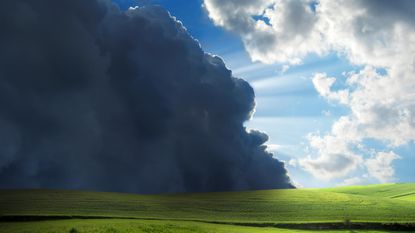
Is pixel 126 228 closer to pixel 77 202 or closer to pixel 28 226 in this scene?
pixel 28 226

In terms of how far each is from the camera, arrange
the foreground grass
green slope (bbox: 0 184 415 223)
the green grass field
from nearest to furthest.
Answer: the foreground grass < the green grass field < green slope (bbox: 0 184 415 223)

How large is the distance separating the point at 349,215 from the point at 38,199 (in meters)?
51.8

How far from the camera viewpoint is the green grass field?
2143 inches

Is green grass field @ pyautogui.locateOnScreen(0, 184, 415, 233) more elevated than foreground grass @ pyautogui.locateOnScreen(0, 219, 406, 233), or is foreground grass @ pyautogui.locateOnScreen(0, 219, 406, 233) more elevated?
green grass field @ pyautogui.locateOnScreen(0, 184, 415, 233)

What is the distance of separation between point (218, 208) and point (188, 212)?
734 cm

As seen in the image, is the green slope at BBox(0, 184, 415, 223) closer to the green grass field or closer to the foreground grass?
the green grass field

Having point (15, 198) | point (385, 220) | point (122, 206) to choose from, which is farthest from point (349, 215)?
point (15, 198)

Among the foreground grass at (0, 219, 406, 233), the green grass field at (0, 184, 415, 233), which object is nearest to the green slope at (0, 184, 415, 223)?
the green grass field at (0, 184, 415, 233)

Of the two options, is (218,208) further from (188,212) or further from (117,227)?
(117,227)

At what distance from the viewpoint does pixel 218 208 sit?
7825 cm

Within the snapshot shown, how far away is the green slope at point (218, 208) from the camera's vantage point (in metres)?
67.7

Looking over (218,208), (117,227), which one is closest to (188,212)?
(218,208)

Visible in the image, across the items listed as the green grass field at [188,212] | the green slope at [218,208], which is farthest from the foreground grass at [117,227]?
the green slope at [218,208]

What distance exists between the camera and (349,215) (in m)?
71.9
